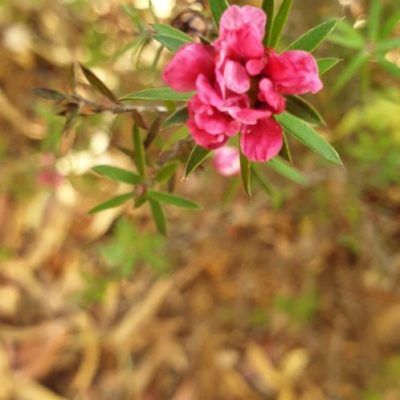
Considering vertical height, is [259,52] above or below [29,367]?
above

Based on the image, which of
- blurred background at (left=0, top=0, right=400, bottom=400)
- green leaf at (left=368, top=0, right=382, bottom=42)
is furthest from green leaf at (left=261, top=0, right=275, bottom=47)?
blurred background at (left=0, top=0, right=400, bottom=400)

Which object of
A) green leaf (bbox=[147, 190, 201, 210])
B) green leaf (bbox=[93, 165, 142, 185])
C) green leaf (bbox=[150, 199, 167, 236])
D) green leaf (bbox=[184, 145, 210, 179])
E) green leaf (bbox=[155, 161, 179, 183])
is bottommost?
green leaf (bbox=[150, 199, 167, 236])

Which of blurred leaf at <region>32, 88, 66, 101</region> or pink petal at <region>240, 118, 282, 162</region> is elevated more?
pink petal at <region>240, 118, 282, 162</region>

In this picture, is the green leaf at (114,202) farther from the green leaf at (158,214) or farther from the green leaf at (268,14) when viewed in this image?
the green leaf at (268,14)

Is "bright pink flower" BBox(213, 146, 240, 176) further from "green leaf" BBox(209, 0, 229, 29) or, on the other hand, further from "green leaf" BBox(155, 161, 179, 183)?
"green leaf" BBox(209, 0, 229, 29)

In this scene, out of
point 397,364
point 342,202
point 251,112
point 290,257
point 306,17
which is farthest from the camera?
point 290,257

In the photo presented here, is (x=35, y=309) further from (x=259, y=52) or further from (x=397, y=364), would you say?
(x=259, y=52)

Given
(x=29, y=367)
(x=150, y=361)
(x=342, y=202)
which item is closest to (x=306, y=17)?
(x=342, y=202)
